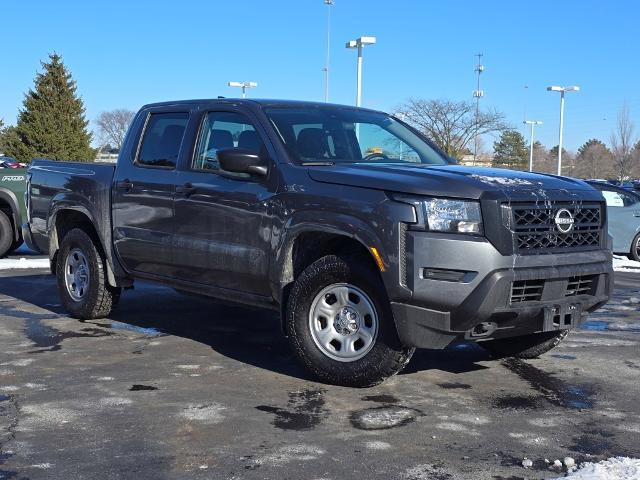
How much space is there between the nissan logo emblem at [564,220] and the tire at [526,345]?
1.14m

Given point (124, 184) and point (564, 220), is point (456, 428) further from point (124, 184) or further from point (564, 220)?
point (124, 184)

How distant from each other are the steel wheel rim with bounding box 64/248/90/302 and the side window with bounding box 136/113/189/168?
4.28ft

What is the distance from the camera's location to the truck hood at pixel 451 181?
188 inches

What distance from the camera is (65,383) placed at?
5.38 m

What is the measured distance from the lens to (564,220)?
5.05 m

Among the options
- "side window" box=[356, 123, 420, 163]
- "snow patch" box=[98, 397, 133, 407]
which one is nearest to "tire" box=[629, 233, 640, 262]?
"side window" box=[356, 123, 420, 163]

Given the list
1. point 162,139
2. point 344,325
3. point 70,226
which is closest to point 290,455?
point 344,325

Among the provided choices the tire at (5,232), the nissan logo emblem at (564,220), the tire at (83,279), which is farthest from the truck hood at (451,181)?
the tire at (5,232)

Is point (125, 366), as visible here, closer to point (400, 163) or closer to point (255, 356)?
point (255, 356)

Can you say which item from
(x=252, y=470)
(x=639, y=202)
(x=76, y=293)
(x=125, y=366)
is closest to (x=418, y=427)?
(x=252, y=470)

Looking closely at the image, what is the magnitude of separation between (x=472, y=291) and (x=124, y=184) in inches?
137

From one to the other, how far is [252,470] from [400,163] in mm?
2860

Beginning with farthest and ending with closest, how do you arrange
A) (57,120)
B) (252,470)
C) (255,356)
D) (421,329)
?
1. (57,120)
2. (255,356)
3. (421,329)
4. (252,470)

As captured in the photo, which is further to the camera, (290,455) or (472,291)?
(472,291)
